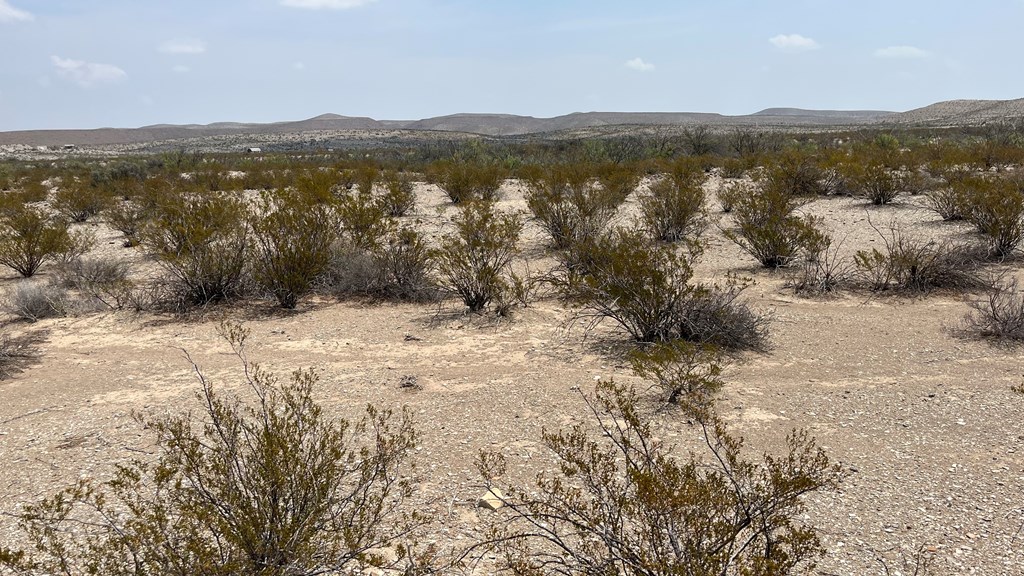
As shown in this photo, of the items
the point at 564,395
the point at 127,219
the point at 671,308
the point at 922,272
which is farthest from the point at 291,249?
the point at 922,272

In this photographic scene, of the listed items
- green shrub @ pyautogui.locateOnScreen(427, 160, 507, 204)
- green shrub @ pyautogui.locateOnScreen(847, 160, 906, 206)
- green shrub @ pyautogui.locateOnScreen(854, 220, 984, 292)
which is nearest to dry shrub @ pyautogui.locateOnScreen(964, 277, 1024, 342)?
green shrub @ pyautogui.locateOnScreen(854, 220, 984, 292)

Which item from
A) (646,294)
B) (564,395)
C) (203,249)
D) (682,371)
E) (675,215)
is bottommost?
(564,395)

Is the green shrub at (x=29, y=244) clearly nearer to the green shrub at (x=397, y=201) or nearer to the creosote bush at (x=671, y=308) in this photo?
the green shrub at (x=397, y=201)

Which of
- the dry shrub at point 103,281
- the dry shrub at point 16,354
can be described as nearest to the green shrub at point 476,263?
the dry shrub at point 103,281

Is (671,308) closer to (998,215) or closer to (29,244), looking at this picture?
(998,215)

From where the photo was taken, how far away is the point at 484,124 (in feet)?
530

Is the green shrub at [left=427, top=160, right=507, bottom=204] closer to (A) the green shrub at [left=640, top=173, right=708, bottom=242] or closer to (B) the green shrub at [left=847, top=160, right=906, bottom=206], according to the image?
(A) the green shrub at [left=640, top=173, right=708, bottom=242]

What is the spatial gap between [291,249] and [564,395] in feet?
19.3

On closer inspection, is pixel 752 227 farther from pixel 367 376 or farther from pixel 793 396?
pixel 367 376

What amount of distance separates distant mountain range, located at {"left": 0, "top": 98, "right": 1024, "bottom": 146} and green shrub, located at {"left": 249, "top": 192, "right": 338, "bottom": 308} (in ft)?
318

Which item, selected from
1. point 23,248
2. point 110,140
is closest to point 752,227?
point 23,248

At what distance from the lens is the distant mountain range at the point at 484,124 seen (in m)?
105

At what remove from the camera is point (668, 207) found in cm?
1436

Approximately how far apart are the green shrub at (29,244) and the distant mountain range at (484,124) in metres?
96.8
